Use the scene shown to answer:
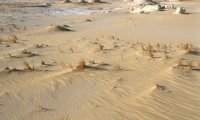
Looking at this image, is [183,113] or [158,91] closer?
[183,113]

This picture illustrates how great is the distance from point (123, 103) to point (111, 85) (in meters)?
1.05

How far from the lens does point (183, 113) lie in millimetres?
5738

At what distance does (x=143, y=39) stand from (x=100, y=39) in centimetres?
165

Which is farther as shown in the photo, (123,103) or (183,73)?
(183,73)

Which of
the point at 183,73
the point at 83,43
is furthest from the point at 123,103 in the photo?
the point at 83,43

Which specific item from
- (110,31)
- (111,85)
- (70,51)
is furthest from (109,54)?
(110,31)

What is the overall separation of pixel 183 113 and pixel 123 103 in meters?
1.02

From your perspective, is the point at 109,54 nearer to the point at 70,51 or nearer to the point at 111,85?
the point at 70,51

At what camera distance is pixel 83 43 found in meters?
12.5

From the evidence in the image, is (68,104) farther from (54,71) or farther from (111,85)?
(54,71)

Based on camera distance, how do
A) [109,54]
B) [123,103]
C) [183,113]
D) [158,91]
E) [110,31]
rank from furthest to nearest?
[110,31] < [109,54] < [158,91] < [123,103] < [183,113]

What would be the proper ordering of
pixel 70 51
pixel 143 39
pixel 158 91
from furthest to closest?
pixel 143 39 → pixel 70 51 → pixel 158 91

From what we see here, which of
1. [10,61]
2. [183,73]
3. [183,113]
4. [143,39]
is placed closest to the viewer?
[183,113]

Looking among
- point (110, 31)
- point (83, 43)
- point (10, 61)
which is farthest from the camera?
point (110, 31)
